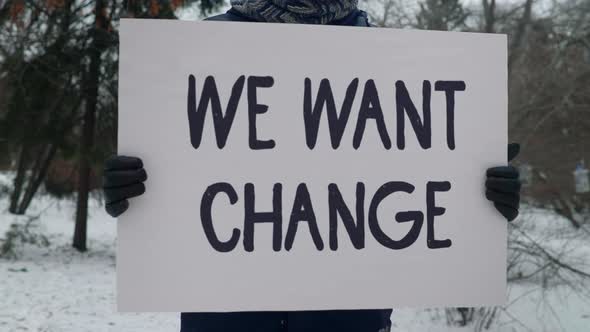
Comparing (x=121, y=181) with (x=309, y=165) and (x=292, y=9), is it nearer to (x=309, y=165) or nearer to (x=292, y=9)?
(x=309, y=165)

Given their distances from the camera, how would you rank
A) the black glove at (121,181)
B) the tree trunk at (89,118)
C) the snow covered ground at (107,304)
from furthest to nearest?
1. the tree trunk at (89,118)
2. the snow covered ground at (107,304)
3. the black glove at (121,181)

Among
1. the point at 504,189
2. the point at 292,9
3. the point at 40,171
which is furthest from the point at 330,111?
the point at 40,171

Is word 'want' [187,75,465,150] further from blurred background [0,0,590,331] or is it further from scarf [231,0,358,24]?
blurred background [0,0,590,331]

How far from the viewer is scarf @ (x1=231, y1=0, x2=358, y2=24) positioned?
60.5 inches

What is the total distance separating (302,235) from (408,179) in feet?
0.99

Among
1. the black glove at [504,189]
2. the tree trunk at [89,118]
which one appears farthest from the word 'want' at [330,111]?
the tree trunk at [89,118]

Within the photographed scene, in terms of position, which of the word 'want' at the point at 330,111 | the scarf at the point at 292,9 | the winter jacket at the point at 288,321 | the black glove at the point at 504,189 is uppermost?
the scarf at the point at 292,9

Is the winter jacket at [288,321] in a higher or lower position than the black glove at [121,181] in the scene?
lower

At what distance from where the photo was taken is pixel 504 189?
4.73 feet

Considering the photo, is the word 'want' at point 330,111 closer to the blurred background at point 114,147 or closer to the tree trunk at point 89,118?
the blurred background at point 114,147

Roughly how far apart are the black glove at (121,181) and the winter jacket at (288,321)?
35cm

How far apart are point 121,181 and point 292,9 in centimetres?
63

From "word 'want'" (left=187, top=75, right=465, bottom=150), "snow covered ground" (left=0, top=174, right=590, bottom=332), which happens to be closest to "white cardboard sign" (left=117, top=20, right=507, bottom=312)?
"word 'want'" (left=187, top=75, right=465, bottom=150)

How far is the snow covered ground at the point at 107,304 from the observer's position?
4641mm
